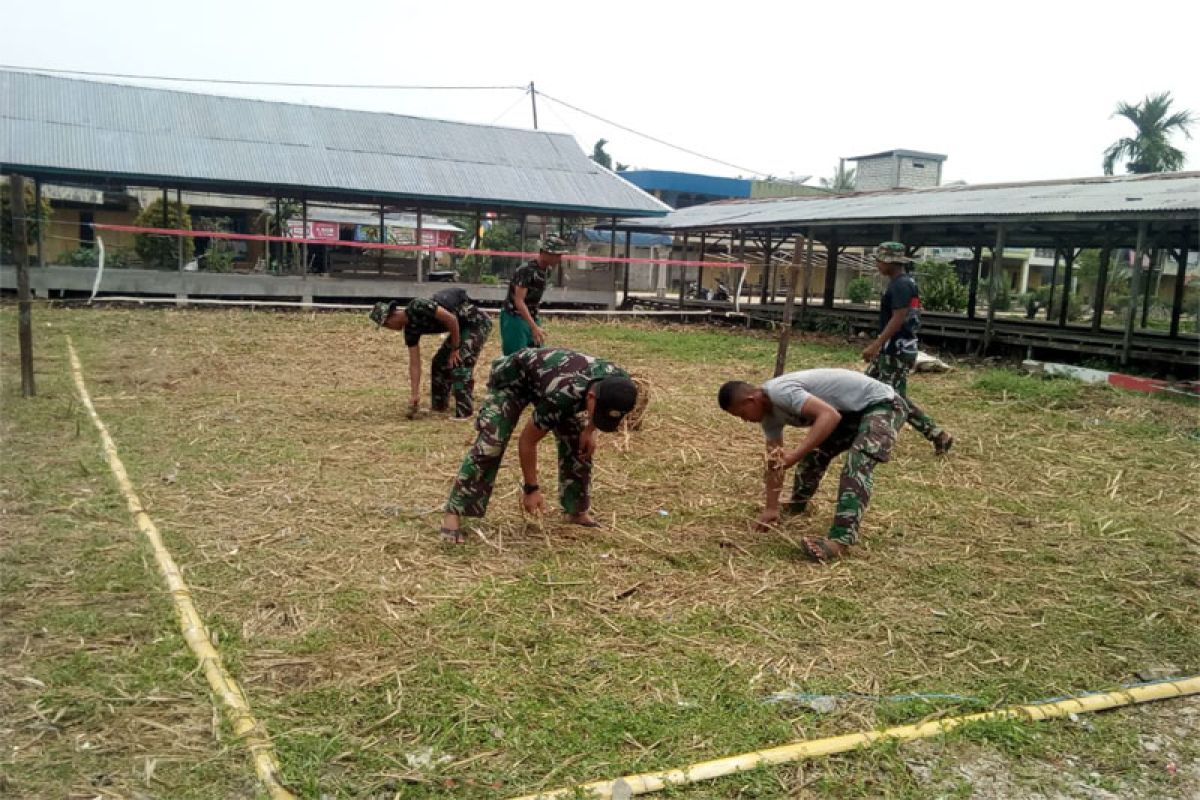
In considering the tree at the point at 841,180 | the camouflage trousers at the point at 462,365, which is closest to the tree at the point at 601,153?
the tree at the point at 841,180

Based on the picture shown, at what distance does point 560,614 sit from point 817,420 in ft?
5.40

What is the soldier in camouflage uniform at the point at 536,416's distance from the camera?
4500 mm

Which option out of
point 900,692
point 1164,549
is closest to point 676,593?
point 900,692

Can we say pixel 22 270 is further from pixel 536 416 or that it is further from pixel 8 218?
pixel 8 218

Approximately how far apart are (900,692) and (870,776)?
615mm

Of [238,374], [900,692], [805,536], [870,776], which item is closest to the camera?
[870,776]

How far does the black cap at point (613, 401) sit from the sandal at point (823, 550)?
4.10 ft

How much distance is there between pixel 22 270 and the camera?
7641mm

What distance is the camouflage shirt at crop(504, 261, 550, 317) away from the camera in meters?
7.56

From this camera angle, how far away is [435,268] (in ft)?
76.7

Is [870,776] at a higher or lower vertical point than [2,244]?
lower

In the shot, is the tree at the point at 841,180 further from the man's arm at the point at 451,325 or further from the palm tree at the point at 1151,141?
the man's arm at the point at 451,325

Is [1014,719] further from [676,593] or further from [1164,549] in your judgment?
[1164,549]

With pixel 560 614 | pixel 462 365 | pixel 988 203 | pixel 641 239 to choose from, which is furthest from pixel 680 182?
pixel 560 614
